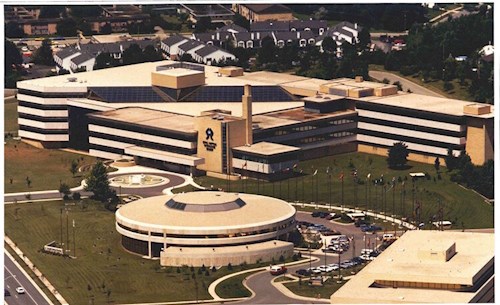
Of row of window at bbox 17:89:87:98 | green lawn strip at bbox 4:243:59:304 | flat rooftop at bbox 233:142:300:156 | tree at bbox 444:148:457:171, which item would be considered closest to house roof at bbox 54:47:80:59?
row of window at bbox 17:89:87:98

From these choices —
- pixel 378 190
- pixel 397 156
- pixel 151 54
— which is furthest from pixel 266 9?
pixel 378 190

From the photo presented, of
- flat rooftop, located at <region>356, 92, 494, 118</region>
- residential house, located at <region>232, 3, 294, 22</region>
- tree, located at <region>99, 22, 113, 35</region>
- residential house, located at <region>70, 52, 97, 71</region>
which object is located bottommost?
flat rooftop, located at <region>356, 92, 494, 118</region>

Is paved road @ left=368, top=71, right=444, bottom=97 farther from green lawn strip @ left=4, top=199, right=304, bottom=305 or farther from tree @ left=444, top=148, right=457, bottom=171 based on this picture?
green lawn strip @ left=4, top=199, right=304, bottom=305

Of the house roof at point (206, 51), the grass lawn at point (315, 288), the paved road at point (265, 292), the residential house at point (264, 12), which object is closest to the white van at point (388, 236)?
the paved road at point (265, 292)

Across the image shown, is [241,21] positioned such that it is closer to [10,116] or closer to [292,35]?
[292,35]

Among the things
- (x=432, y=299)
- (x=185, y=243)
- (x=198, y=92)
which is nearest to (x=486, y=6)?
(x=198, y=92)
